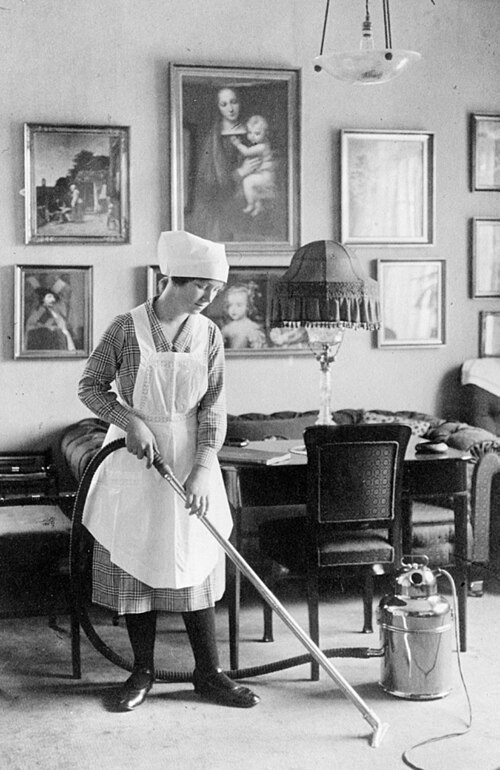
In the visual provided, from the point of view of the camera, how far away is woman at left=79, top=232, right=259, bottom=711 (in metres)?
3.67

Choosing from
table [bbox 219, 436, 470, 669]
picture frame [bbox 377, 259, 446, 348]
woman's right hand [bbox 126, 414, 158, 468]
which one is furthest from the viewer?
picture frame [bbox 377, 259, 446, 348]

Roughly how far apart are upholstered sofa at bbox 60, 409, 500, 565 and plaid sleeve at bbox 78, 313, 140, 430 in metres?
1.41

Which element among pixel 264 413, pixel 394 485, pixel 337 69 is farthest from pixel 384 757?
pixel 264 413

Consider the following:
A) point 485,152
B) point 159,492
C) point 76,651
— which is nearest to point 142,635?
point 76,651

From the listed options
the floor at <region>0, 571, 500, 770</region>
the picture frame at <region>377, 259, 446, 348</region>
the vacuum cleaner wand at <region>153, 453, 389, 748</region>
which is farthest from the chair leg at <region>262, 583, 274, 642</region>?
the picture frame at <region>377, 259, 446, 348</region>

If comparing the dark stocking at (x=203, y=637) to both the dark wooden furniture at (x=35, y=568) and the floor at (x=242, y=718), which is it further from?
the dark wooden furniture at (x=35, y=568)

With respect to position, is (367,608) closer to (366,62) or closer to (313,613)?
(313,613)

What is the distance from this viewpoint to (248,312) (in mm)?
6543

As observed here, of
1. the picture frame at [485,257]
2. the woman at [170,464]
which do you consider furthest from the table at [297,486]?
the picture frame at [485,257]

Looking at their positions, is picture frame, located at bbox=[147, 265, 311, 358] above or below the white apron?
above

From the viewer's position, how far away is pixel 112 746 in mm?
3383

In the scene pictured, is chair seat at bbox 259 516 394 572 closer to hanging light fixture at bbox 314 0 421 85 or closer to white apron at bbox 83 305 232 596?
white apron at bbox 83 305 232 596

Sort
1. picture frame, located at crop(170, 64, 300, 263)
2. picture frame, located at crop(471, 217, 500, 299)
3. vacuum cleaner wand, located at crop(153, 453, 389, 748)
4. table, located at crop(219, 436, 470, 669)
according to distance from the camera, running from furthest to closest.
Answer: picture frame, located at crop(471, 217, 500, 299) → picture frame, located at crop(170, 64, 300, 263) → table, located at crop(219, 436, 470, 669) → vacuum cleaner wand, located at crop(153, 453, 389, 748)

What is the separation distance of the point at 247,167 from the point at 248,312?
36.5 inches
